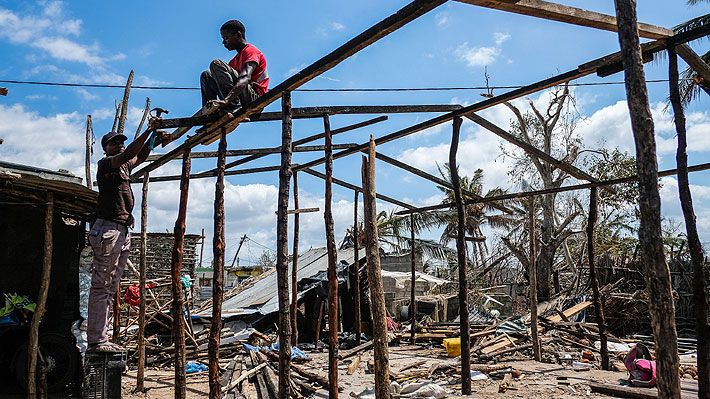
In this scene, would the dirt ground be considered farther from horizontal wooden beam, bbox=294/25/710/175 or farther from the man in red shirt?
the man in red shirt

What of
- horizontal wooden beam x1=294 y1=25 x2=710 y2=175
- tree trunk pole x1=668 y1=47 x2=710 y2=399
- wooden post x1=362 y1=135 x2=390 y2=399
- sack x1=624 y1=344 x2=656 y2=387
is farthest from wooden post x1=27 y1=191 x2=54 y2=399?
sack x1=624 y1=344 x2=656 y2=387

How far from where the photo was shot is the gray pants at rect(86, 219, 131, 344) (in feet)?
19.2

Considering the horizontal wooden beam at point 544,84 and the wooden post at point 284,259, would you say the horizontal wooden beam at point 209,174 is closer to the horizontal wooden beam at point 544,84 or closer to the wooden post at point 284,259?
the horizontal wooden beam at point 544,84

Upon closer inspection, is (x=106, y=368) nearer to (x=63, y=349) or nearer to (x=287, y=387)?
(x=287, y=387)

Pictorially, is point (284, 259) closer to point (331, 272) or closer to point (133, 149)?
point (331, 272)

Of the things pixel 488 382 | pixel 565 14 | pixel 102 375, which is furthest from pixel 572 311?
pixel 102 375

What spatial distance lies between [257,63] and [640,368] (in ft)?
23.4

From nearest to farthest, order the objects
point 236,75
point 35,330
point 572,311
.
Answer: point 236,75 → point 35,330 → point 572,311

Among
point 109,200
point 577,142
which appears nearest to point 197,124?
point 109,200

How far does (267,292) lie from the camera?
54.5 feet

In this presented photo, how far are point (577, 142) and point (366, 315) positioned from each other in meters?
15.2

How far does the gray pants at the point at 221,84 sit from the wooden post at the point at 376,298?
5.37 ft

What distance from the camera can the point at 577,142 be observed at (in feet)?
80.3

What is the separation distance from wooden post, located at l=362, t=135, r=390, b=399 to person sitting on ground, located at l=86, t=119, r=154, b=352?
262 cm
